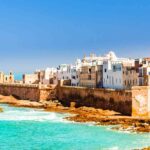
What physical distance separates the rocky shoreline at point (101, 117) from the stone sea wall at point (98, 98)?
1241 millimetres

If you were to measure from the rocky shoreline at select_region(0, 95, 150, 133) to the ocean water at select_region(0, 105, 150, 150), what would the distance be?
1.59 m

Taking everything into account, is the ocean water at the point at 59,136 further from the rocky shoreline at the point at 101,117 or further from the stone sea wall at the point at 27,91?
the stone sea wall at the point at 27,91

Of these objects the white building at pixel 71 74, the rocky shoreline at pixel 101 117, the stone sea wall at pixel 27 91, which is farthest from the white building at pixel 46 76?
the rocky shoreline at pixel 101 117

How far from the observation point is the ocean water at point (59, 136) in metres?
34.5

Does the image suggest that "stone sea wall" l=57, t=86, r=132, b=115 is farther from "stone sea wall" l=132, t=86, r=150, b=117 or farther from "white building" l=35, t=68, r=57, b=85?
"white building" l=35, t=68, r=57, b=85

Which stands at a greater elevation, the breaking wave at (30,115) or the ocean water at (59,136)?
the breaking wave at (30,115)

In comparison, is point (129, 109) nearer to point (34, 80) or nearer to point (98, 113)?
point (98, 113)

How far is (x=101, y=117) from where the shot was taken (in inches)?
1902

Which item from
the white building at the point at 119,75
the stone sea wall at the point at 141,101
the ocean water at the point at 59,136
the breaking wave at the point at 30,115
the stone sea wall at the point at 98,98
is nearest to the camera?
the ocean water at the point at 59,136

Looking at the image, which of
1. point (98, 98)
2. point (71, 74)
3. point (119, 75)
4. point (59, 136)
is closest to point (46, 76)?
point (71, 74)

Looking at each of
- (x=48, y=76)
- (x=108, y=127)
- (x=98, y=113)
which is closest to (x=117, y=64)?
(x=98, y=113)

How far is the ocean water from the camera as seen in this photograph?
34.5 metres

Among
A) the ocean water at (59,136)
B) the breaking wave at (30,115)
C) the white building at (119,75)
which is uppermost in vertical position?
the white building at (119,75)

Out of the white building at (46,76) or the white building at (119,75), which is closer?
the white building at (119,75)
